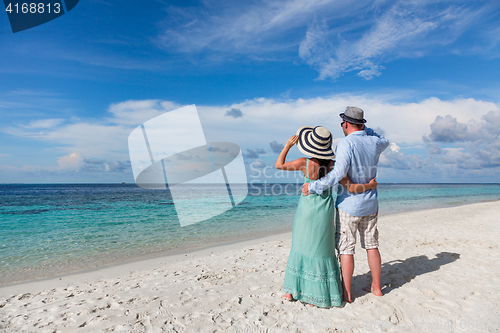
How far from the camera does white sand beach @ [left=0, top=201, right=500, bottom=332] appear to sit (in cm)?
273

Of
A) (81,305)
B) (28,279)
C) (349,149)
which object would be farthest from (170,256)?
(349,149)

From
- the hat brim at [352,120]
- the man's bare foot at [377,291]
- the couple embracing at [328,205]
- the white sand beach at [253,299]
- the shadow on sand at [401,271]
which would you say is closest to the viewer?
the white sand beach at [253,299]

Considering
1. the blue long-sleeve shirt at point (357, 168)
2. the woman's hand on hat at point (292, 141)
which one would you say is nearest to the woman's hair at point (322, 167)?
the blue long-sleeve shirt at point (357, 168)

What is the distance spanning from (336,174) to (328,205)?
38 centimetres

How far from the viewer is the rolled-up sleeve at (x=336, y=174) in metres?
2.74

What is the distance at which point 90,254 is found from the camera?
7707 millimetres

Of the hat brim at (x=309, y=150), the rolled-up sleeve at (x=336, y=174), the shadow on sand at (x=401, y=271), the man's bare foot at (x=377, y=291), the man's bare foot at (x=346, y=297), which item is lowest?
the shadow on sand at (x=401, y=271)

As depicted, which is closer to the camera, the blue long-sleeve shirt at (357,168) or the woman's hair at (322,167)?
the blue long-sleeve shirt at (357,168)

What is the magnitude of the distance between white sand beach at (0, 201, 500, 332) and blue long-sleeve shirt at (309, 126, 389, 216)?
1.16 m

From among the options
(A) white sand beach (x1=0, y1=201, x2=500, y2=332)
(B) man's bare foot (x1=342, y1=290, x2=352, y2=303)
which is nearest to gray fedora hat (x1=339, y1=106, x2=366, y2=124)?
(B) man's bare foot (x1=342, y1=290, x2=352, y2=303)

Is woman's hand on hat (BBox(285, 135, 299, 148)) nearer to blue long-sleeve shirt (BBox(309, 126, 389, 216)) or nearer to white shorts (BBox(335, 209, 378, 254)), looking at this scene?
blue long-sleeve shirt (BBox(309, 126, 389, 216))

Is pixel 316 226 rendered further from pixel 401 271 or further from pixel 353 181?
pixel 401 271

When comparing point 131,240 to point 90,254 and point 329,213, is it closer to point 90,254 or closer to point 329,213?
point 90,254

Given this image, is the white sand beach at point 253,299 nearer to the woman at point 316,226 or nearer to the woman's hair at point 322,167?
the woman at point 316,226
